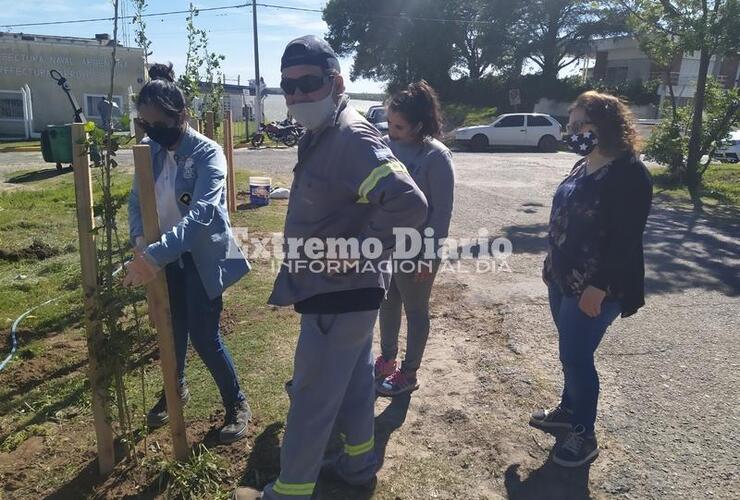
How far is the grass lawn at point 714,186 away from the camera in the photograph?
38.0 ft

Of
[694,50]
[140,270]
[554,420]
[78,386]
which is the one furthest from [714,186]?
[140,270]

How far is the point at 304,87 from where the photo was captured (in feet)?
6.91

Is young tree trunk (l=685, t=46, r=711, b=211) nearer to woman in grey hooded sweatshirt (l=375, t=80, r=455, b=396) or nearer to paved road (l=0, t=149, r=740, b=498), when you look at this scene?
paved road (l=0, t=149, r=740, b=498)

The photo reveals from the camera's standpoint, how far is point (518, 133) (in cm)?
2300

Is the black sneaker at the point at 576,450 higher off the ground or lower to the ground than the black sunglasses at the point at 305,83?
lower

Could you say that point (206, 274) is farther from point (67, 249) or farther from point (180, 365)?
point (67, 249)

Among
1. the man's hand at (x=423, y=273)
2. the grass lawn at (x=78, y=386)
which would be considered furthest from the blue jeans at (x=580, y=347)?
the grass lawn at (x=78, y=386)

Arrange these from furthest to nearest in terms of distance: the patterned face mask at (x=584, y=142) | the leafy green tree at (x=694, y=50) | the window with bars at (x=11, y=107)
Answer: the window with bars at (x=11, y=107)
the leafy green tree at (x=694, y=50)
the patterned face mask at (x=584, y=142)

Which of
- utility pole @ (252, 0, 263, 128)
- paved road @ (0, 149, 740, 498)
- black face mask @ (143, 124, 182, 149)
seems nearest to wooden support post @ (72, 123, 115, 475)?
black face mask @ (143, 124, 182, 149)

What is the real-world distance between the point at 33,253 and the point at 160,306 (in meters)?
5.05

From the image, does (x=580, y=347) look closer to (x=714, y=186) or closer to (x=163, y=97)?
(x=163, y=97)

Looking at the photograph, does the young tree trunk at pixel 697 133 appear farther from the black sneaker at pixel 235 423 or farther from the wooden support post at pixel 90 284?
the wooden support post at pixel 90 284

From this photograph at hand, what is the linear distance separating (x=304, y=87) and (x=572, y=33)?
3907 centimetres

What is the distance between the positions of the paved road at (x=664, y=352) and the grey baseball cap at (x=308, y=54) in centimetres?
232
